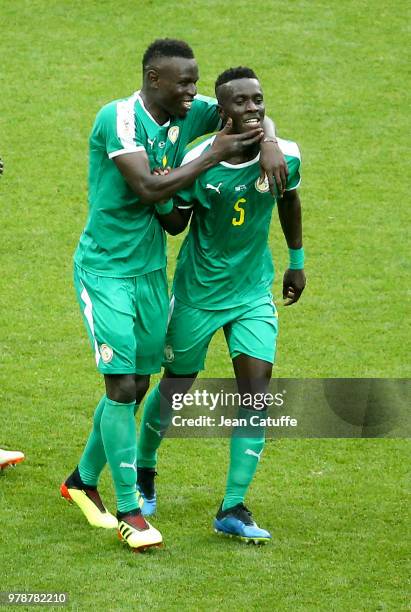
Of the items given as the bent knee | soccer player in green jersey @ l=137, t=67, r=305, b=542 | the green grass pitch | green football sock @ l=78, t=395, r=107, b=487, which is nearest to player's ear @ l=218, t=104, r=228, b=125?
soccer player in green jersey @ l=137, t=67, r=305, b=542

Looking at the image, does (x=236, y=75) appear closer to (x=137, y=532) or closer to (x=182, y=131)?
(x=182, y=131)

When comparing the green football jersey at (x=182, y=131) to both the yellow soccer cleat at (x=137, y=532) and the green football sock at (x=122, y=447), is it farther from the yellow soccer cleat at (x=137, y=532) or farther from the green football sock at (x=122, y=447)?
the yellow soccer cleat at (x=137, y=532)

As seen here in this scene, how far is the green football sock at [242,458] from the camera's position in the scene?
726cm

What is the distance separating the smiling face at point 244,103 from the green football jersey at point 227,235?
208mm

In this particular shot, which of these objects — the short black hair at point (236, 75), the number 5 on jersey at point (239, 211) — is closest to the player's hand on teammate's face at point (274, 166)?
the number 5 on jersey at point (239, 211)

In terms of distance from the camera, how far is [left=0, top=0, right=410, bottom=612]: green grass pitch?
682 centimetres

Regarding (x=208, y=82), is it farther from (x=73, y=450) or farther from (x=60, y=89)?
(x=73, y=450)

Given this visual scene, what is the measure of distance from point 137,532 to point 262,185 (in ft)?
6.06

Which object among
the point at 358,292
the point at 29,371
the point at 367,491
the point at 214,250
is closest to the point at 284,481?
the point at 367,491

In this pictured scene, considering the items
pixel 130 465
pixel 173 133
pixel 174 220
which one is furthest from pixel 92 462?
pixel 173 133

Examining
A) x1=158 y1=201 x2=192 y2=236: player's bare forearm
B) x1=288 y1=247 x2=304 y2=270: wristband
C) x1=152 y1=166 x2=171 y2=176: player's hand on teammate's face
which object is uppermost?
x1=152 y1=166 x2=171 y2=176: player's hand on teammate's face

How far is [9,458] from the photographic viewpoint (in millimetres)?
8102

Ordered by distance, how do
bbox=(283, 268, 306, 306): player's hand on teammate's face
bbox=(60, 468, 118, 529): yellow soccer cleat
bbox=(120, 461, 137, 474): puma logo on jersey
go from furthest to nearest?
bbox=(283, 268, 306, 306): player's hand on teammate's face, bbox=(60, 468, 118, 529): yellow soccer cleat, bbox=(120, 461, 137, 474): puma logo on jersey

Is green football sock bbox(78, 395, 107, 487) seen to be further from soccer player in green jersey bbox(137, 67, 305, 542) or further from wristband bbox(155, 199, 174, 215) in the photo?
wristband bbox(155, 199, 174, 215)
